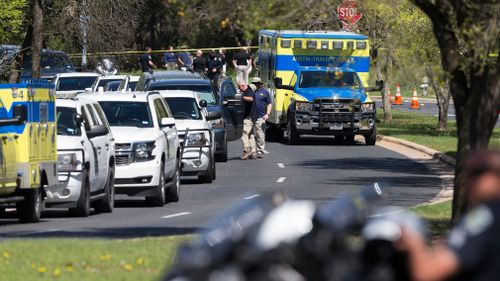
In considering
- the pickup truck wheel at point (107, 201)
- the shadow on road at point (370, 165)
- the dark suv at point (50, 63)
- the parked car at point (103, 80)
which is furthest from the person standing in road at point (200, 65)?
the pickup truck wheel at point (107, 201)

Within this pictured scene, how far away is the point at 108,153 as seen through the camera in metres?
20.9

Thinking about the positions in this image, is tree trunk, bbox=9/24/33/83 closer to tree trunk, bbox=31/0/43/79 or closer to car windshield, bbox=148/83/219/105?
tree trunk, bbox=31/0/43/79

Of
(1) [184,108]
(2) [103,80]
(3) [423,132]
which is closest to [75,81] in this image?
(2) [103,80]

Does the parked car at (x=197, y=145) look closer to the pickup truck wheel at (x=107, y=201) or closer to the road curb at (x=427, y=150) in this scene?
the pickup truck wheel at (x=107, y=201)

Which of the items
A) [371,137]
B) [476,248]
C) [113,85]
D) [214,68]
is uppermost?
[476,248]

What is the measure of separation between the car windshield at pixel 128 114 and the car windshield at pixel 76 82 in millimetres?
21477

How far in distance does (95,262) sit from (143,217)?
23.1 feet

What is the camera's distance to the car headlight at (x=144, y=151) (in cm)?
2167

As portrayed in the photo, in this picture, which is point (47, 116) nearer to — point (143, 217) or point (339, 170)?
point (143, 217)

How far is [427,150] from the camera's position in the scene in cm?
3425

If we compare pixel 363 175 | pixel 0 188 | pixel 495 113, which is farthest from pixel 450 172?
pixel 495 113

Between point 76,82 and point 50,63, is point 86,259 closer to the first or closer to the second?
point 76,82

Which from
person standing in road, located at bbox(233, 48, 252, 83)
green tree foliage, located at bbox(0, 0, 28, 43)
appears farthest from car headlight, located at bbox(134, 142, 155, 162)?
person standing in road, located at bbox(233, 48, 252, 83)

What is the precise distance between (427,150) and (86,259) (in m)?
22.1
